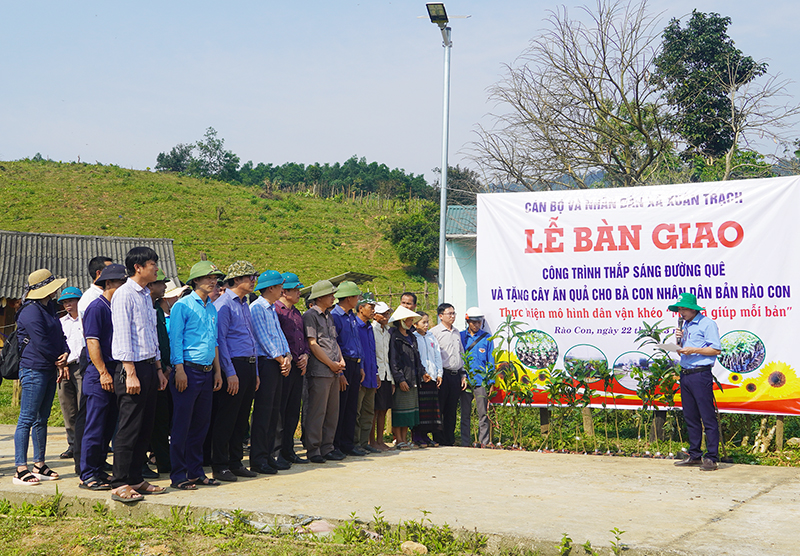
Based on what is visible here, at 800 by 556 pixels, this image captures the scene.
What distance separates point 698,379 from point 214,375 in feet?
14.5

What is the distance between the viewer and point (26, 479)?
542 cm

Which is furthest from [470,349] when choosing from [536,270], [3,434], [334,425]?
[3,434]

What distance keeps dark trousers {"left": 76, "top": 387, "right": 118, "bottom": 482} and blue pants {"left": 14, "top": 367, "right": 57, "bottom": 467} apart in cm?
74

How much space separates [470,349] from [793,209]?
372cm

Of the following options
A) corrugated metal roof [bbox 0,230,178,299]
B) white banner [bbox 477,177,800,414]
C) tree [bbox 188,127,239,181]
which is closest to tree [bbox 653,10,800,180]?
white banner [bbox 477,177,800,414]

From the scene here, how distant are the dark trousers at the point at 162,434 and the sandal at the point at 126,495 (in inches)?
54.7

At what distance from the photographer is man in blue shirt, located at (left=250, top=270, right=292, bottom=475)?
19.7 ft

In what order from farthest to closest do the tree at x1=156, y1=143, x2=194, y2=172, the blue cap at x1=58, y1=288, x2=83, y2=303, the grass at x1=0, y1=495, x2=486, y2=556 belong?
the tree at x1=156, y1=143, x2=194, y2=172 < the blue cap at x1=58, y1=288, x2=83, y2=303 < the grass at x1=0, y1=495, x2=486, y2=556

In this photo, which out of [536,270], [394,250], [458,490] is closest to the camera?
[458,490]

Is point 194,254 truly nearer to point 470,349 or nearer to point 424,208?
point 424,208

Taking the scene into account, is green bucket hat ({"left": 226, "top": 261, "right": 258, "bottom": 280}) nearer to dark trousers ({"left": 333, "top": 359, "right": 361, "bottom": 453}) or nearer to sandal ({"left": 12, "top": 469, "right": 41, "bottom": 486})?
dark trousers ({"left": 333, "top": 359, "right": 361, "bottom": 453})

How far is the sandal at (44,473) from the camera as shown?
5.56 meters

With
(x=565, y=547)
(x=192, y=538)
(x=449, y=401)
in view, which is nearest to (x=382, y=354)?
(x=449, y=401)

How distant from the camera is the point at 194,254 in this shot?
1259 inches
